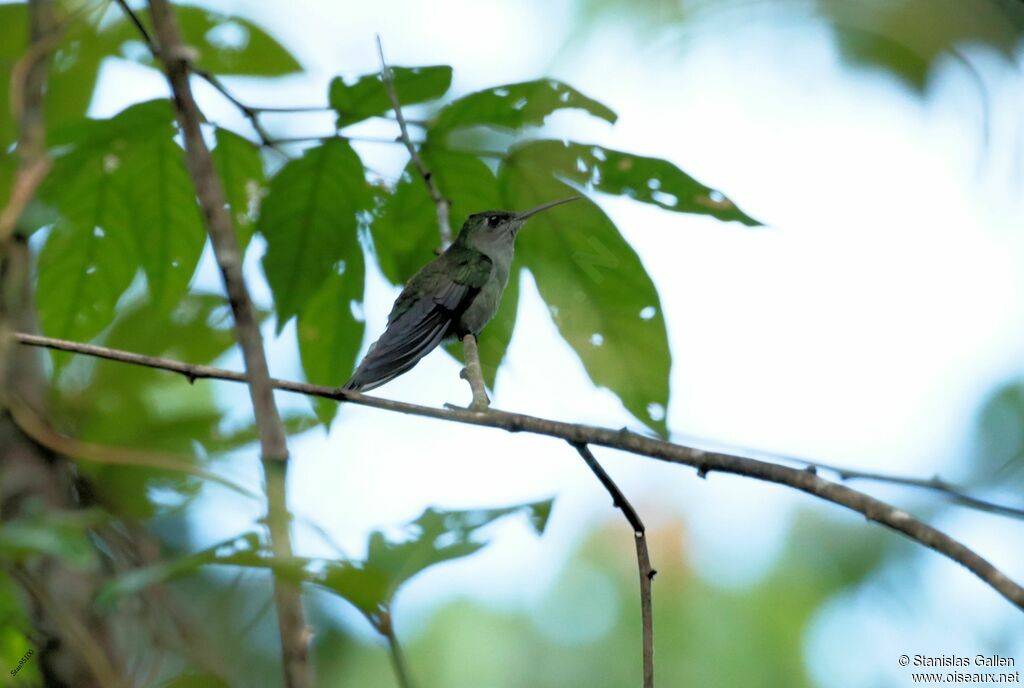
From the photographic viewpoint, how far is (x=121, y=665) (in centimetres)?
235

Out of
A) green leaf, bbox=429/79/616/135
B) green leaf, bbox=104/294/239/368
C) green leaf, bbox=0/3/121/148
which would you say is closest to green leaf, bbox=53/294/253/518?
green leaf, bbox=104/294/239/368

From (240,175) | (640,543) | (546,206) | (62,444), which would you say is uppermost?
(240,175)

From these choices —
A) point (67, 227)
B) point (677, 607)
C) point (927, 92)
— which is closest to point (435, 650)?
point (677, 607)

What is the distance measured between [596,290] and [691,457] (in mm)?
945

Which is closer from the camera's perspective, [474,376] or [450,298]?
[474,376]

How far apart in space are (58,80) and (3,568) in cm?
153

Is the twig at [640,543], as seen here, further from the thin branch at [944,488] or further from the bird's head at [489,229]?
the bird's head at [489,229]

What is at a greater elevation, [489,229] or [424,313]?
[489,229]

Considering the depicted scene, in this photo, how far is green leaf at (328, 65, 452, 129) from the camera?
2.32m

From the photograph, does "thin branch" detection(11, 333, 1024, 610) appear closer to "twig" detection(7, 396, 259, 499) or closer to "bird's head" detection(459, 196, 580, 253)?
"twig" detection(7, 396, 259, 499)

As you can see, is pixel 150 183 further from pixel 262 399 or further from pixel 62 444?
pixel 262 399
